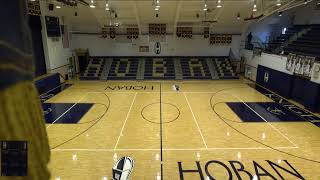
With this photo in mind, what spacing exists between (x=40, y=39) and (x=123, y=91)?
8.09 m

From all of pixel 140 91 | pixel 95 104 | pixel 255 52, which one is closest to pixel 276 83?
pixel 255 52

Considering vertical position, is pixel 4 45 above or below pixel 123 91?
above

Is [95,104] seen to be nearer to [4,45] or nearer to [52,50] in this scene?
[52,50]

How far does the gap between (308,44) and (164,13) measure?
12.0 m

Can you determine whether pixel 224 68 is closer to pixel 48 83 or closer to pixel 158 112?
pixel 158 112

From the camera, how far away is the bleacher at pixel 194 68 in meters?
22.8

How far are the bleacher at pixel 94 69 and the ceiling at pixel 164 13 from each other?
3445 millimetres

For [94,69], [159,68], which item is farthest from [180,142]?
[94,69]

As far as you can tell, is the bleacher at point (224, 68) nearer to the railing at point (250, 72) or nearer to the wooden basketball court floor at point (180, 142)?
the railing at point (250, 72)

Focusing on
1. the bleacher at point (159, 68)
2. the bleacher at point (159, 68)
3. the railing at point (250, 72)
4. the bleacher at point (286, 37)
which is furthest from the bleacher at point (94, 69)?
the bleacher at point (286, 37)

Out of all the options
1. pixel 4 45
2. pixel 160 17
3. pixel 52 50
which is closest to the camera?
pixel 4 45

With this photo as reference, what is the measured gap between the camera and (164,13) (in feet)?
68.8

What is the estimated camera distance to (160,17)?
22062 millimetres

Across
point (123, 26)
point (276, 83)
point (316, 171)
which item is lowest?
point (316, 171)
